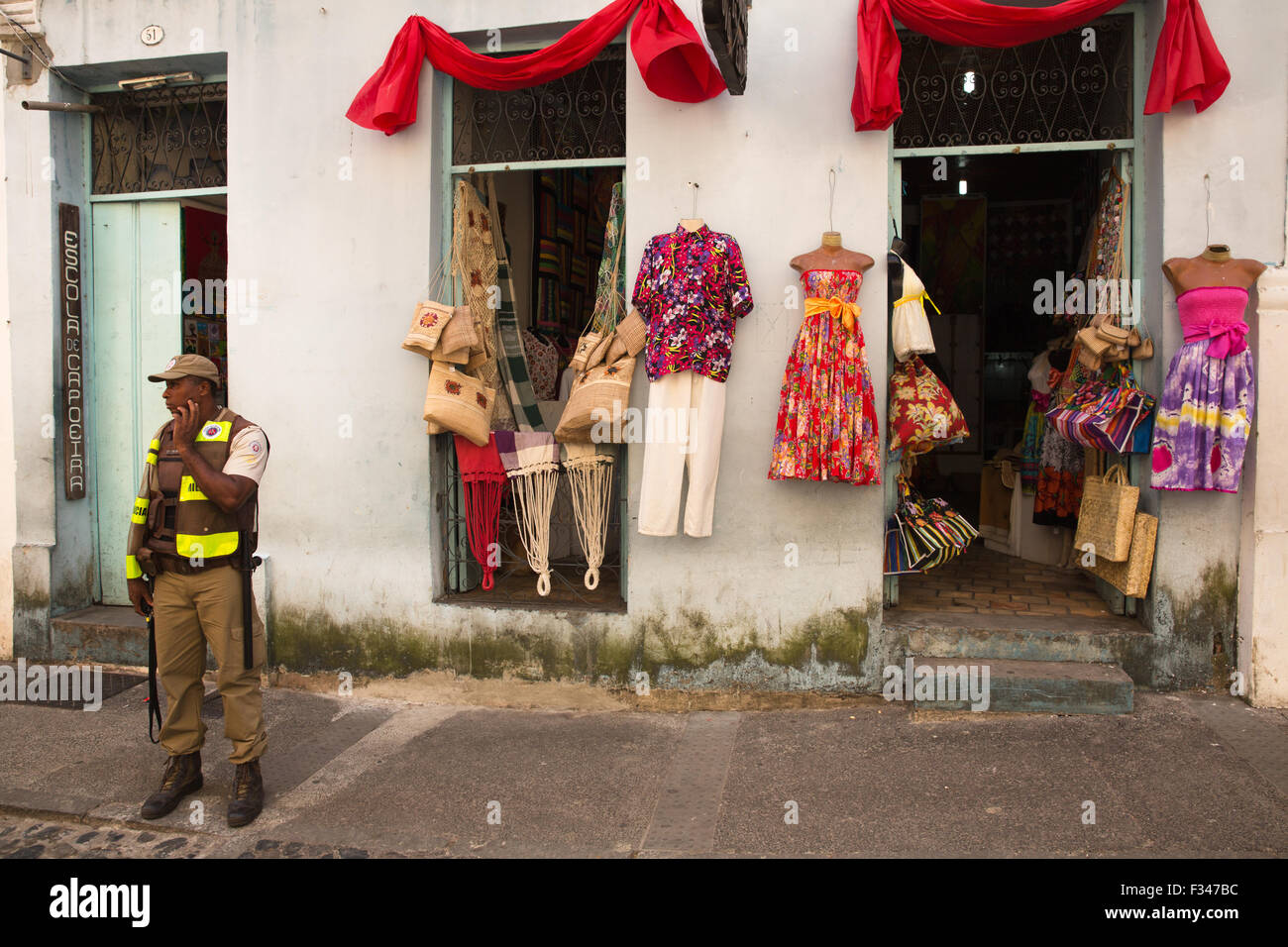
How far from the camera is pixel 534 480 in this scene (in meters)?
6.13

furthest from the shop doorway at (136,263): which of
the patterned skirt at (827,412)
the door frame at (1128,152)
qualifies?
the door frame at (1128,152)

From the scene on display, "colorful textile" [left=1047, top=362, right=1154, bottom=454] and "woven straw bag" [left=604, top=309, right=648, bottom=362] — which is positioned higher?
"woven straw bag" [left=604, top=309, right=648, bottom=362]

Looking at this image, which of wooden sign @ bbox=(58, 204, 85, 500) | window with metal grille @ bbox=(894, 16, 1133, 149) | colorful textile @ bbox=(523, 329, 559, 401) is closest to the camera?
window with metal grille @ bbox=(894, 16, 1133, 149)

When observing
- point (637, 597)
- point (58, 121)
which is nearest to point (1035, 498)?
point (637, 597)

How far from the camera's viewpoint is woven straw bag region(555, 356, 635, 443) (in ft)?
18.4

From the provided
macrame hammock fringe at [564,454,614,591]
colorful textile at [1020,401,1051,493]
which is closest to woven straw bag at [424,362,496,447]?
macrame hammock fringe at [564,454,614,591]

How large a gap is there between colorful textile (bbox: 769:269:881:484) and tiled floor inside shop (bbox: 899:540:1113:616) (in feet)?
4.11

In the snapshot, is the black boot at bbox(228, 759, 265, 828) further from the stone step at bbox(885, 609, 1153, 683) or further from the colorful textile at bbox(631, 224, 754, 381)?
the stone step at bbox(885, 609, 1153, 683)

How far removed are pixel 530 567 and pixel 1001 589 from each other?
3.08 m

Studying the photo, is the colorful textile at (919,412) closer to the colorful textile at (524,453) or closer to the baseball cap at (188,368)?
the colorful textile at (524,453)

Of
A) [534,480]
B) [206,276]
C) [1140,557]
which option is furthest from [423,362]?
[1140,557]

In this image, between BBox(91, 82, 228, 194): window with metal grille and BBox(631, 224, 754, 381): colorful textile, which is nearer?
BBox(631, 224, 754, 381): colorful textile

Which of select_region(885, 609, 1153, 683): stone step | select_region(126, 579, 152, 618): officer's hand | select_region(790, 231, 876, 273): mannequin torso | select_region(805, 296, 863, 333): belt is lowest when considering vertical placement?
select_region(885, 609, 1153, 683): stone step

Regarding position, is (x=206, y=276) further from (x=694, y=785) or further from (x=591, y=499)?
(x=694, y=785)
